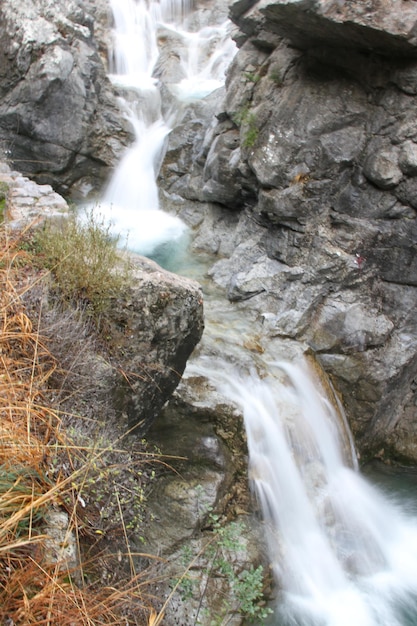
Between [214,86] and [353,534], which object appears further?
[214,86]

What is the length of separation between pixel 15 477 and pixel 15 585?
17.7 inches

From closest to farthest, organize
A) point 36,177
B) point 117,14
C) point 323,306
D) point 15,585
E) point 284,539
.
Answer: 1. point 15,585
2. point 284,539
3. point 323,306
4. point 36,177
5. point 117,14

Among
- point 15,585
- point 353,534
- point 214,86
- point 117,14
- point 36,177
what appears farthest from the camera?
point 117,14

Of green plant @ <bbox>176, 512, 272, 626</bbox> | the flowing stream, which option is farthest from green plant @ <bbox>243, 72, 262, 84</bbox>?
green plant @ <bbox>176, 512, 272, 626</bbox>

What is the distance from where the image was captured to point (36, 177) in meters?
10.3

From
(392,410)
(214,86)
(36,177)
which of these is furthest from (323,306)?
(214,86)

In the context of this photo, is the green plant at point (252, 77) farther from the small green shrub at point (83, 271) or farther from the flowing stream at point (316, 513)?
the small green shrub at point (83, 271)

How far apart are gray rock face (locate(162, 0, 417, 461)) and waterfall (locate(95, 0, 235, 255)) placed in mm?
2715

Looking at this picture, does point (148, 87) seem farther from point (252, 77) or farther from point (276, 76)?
point (276, 76)

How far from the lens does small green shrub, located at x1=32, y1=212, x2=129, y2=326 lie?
3848 millimetres

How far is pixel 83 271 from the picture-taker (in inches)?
152

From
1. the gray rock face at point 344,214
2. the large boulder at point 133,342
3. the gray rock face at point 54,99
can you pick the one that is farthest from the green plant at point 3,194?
the gray rock face at point 54,99

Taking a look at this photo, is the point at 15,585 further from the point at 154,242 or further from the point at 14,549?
the point at 154,242

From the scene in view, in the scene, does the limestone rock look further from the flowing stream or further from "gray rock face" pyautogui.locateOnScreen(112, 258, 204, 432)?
"gray rock face" pyautogui.locateOnScreen(112, 258, 204, 432)
